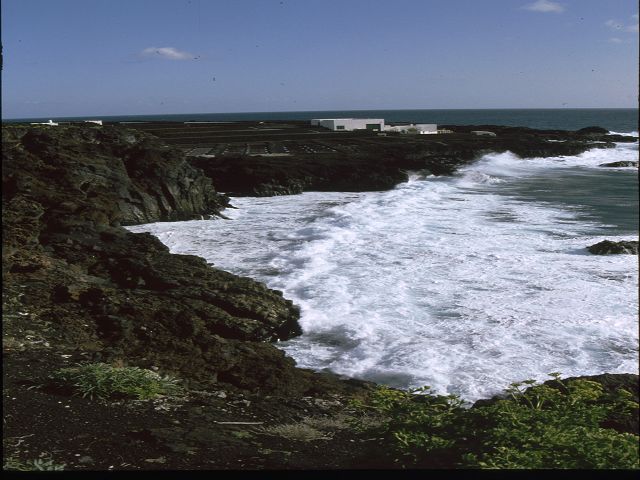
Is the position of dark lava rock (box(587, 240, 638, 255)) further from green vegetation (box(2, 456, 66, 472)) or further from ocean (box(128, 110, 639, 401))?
green vegetation (box(2, 456, 66, 472))

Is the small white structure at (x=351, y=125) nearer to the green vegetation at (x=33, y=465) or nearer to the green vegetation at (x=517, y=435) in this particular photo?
the green vegetation at (x=517, y=435)

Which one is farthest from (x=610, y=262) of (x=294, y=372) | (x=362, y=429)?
(x=362, y=429)

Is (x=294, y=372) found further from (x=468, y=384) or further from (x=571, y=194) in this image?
(x=571, y=194)

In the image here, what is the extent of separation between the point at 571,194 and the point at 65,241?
21.7 meters

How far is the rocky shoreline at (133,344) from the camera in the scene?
181 inches

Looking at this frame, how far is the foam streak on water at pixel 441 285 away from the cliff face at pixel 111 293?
1.26 metres

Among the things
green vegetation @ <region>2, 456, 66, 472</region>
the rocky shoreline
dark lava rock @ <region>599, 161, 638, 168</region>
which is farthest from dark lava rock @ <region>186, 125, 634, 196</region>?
green vegetation @ <region>2, 456, 66, 472</region>

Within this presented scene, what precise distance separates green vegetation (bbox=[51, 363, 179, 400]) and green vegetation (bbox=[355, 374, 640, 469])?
2.10 meters

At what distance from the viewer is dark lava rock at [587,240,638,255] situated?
14.9 meters

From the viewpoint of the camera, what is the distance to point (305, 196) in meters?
28.5

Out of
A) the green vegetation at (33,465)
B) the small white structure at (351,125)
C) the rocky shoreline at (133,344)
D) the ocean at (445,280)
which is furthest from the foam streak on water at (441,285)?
the small white structure at (351,125)

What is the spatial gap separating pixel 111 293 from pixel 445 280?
6.84 metres

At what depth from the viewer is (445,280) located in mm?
12875

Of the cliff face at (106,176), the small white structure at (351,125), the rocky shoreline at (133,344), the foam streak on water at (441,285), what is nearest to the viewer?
the rocky shoreline at (133,344)
